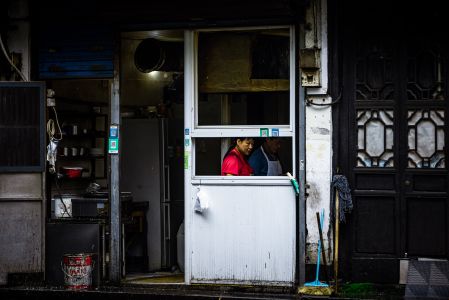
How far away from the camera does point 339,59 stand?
33.6ft

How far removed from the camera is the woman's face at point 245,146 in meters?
10.6

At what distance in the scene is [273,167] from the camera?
34.6 ft

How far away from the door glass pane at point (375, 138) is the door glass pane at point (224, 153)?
101 cm

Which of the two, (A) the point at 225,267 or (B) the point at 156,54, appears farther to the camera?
(B) the point at 156,54

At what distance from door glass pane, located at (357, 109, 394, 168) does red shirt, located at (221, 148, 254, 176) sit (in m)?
1.61

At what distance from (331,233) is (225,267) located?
160 cm

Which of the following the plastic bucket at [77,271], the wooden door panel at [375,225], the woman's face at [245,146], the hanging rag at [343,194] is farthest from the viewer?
the woman's face at [245,146]

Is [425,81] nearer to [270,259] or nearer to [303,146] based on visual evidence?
[303,146]

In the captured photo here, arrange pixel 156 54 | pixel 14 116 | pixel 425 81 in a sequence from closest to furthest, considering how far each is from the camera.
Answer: pixel 425 81
pixel 14 116
pixel 156 54

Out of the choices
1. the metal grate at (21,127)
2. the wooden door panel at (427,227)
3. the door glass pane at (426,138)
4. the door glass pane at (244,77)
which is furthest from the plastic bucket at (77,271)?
the door glass pane at (426,138)

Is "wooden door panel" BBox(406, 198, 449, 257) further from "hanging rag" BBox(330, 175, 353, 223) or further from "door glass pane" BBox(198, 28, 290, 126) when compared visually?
"door glass pane" BBox(198, 28, 290, 126)

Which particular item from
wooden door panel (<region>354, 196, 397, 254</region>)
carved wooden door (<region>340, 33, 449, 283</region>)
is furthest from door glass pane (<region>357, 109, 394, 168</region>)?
wooden door panel (<region>354, 196, 397, 254</region>)

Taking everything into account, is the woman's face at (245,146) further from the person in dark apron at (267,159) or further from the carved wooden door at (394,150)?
the carved wooden door at (394,150)

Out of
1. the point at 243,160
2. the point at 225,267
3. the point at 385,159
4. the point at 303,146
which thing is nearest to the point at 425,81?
the point at 385,159
